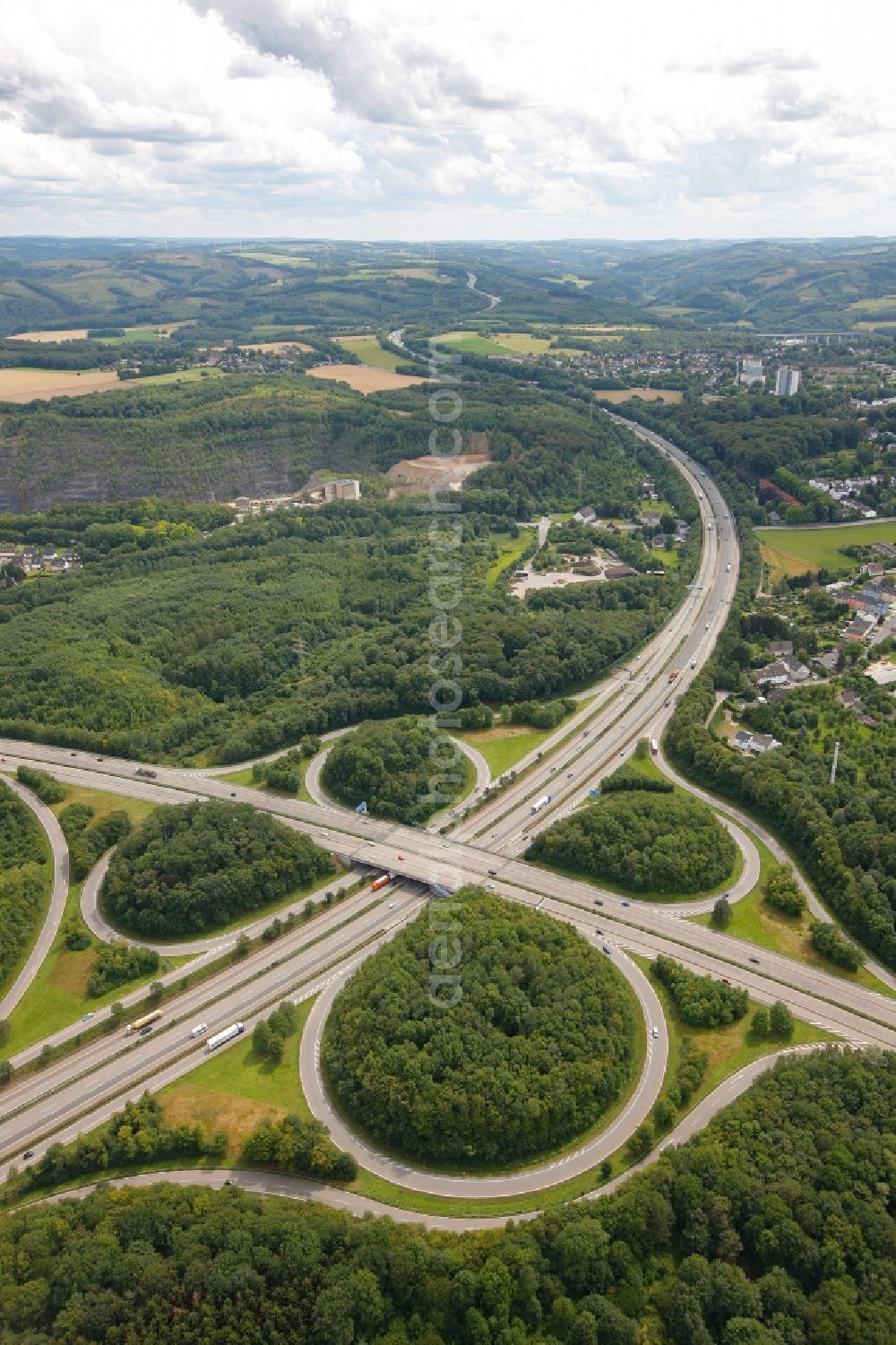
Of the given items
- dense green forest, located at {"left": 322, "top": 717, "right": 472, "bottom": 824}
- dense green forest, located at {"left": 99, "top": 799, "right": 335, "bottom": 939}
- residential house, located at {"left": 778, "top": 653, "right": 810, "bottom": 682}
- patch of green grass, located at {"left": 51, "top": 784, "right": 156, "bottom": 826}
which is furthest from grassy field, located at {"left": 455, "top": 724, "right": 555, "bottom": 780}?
patch of green grass, located at {"left": 51, "top": 784, "right": 156, "bottom": 826}

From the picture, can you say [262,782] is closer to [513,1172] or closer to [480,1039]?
[480,1039]

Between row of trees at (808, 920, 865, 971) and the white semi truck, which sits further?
row of trees at (808, 920, 865, 971)

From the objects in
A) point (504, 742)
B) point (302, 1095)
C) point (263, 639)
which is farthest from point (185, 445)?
point (302, 1095)

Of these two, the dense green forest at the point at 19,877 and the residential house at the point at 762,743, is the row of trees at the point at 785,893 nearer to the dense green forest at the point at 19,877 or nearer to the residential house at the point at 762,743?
the residential house at the point at 762,743

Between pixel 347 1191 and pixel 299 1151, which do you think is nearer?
pixel 347 1191

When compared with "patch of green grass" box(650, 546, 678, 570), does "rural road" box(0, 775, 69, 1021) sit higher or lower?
lower

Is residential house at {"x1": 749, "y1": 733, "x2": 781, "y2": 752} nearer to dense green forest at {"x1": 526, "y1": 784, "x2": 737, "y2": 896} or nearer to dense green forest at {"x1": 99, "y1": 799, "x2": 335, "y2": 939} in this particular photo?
dense green forest at {"x1": 526, "y1": 784, "x2": 737, "y2": 896}
